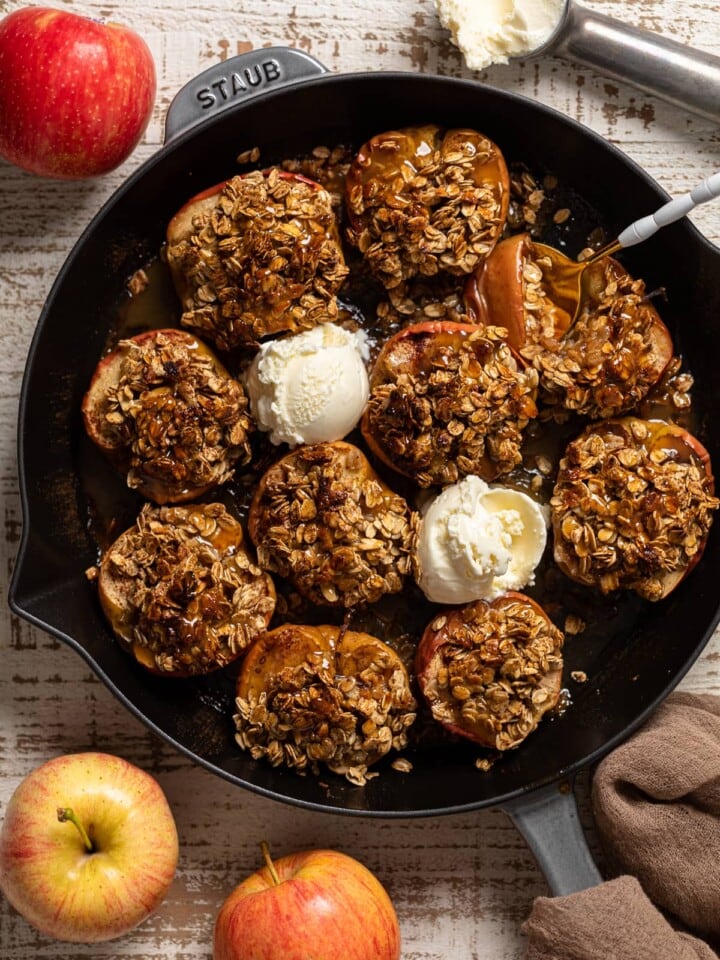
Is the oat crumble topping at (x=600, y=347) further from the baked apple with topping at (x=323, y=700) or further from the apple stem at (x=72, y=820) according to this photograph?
the apple stem at (x=72, y=820)

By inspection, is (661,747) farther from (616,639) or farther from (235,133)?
Answer: (235,133)

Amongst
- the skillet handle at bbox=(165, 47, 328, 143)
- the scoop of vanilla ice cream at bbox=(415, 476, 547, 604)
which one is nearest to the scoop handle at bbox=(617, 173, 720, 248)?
the scoop of vanilla ice cream at bbox=(415, 476, 547, 604)

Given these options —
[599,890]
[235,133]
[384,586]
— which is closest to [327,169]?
[235,133]

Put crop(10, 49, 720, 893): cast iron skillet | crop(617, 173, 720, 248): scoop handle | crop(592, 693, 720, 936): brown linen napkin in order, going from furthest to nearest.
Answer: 1. crop(592, 693, 720, 936): brown linen napkin
2. crop(10, 49, 720, 893): cast iron skillet
3. crop(617, 173, 720, 248): scoop handle

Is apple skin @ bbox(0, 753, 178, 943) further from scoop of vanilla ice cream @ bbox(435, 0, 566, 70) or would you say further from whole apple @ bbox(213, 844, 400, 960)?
scoop of vanilla ice cream @ bbox(435, 0, 566, 70)

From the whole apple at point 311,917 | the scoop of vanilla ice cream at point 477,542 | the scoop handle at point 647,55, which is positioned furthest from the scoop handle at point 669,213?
the whole apple at point 311,917
